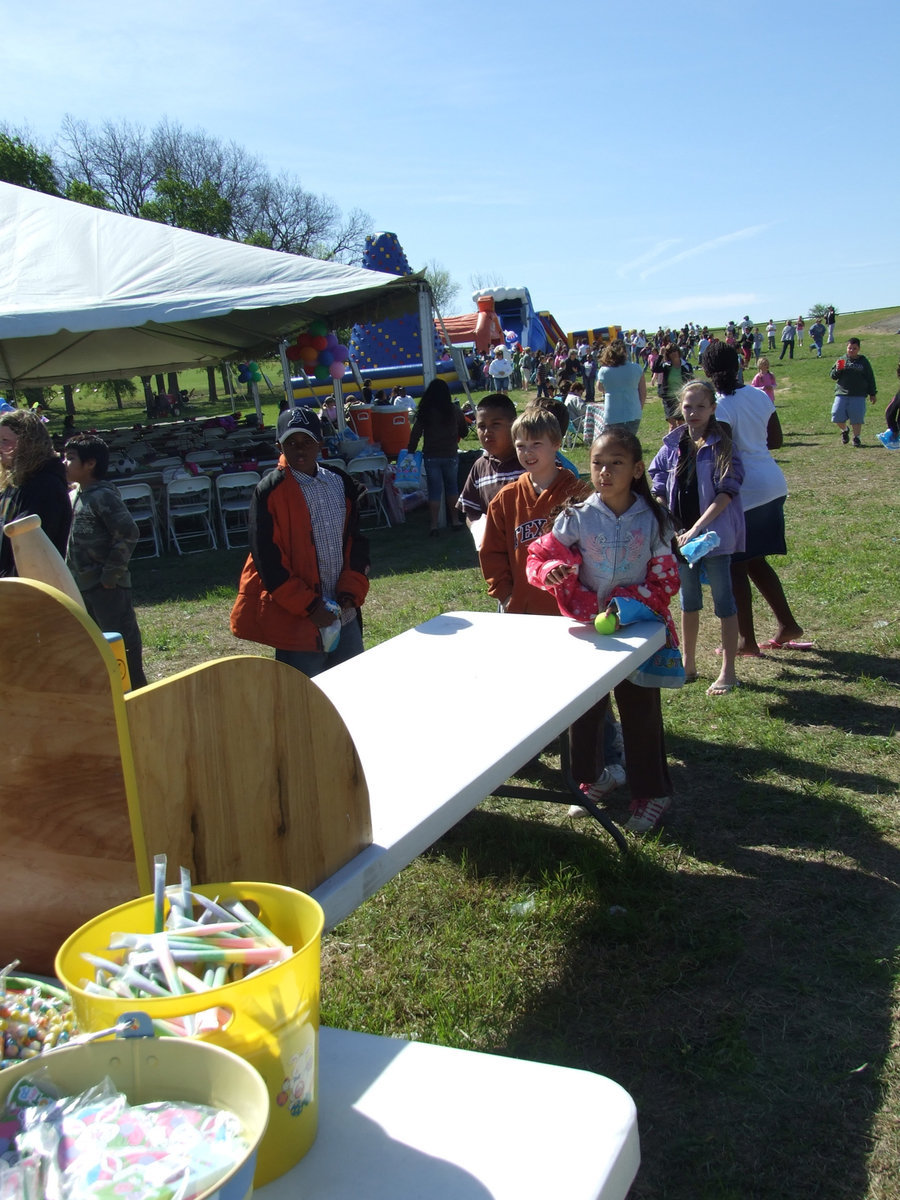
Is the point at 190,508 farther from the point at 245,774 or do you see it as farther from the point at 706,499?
the point at 245,774

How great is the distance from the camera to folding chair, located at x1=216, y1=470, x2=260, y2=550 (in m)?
11.4

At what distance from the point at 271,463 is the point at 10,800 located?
37.5 ft

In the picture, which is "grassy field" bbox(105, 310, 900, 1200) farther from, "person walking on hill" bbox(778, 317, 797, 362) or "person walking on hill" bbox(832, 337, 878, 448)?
"person walking on hill" bbox(778, 317, 797, 362)

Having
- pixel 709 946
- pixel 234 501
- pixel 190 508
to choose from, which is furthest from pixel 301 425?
pixel 234 501

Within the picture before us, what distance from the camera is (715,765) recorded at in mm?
4410

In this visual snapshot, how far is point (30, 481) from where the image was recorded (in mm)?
Result: 4543

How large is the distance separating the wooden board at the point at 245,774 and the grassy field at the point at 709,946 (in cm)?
62

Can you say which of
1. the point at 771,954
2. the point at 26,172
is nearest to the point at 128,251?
the point at 771,954

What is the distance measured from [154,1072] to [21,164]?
36627mm

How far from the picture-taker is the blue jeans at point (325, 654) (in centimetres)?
422

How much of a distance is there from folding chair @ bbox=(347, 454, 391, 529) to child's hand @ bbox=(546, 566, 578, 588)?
26.9 ft

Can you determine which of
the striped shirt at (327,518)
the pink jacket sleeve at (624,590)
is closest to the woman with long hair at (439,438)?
the striped shirt at (327,518)

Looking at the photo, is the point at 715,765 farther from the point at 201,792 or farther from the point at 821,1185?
the point at 201,792

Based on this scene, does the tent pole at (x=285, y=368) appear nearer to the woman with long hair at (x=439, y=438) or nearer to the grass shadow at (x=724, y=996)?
the woman with long hair at (x=439, y=438)
